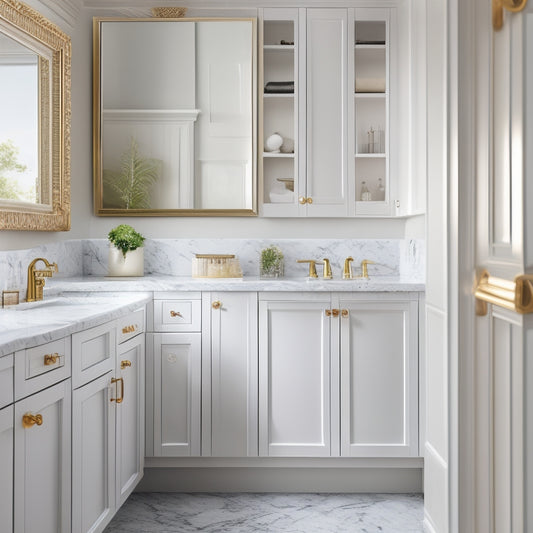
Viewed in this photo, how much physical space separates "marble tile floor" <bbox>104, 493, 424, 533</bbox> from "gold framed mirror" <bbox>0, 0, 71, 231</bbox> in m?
1.37

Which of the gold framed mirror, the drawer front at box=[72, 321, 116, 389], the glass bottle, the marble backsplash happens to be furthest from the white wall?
the drawer front at box=[72, 321, 116, 389]

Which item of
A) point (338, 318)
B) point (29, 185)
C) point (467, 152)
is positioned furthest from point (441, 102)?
point (29, 185)

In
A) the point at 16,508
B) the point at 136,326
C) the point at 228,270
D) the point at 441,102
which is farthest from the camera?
the point at 228,270

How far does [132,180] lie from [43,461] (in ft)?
6.36

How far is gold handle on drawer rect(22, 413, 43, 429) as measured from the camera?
5.10 ft

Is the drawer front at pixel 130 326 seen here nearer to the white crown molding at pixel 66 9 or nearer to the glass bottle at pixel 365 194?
the glass bottle at pixel 365 194

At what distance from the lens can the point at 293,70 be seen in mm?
3318

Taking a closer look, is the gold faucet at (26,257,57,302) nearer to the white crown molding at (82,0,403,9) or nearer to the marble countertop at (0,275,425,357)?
the marble countertop at (0,275,425,357)

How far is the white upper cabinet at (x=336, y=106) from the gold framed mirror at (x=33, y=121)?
1.05m

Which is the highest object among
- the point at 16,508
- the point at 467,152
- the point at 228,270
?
the point at 467,152

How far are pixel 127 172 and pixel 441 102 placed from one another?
1.85 meters

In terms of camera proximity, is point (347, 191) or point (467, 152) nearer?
point (467, 152)

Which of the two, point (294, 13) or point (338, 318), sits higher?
point (294, 13)

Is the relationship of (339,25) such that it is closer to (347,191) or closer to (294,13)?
(294,13)
